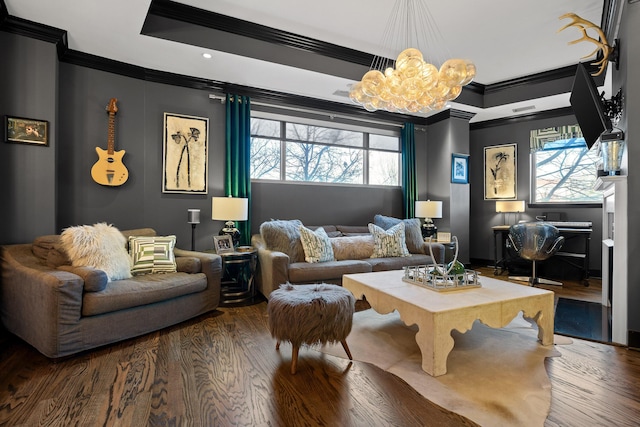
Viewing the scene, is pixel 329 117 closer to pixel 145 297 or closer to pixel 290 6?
pixel 290 6

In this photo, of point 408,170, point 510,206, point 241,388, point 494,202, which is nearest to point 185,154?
point 241,388

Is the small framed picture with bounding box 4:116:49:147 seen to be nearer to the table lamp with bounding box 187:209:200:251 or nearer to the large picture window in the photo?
the table lamp with bounding box 187:209:200:251

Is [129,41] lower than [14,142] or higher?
higher

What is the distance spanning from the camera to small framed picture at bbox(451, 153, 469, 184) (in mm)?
5553

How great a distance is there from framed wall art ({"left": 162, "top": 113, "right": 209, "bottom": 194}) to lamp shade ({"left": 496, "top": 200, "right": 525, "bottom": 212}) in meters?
4.77

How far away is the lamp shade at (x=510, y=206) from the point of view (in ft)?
17.9

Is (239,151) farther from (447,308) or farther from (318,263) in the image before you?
(447,308)

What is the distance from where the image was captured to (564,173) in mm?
5328

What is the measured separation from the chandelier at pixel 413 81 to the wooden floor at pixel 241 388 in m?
2.23

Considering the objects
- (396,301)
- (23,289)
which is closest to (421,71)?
(396,301)

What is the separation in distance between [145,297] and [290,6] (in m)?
2.92

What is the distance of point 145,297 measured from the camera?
2602 mm

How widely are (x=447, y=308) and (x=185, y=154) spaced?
11.4 ft

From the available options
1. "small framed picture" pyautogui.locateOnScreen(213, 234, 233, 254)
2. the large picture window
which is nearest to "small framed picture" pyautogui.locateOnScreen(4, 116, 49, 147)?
"small framed picture" pyautogui.locateOnScreen(213, 234, 233, 254)
